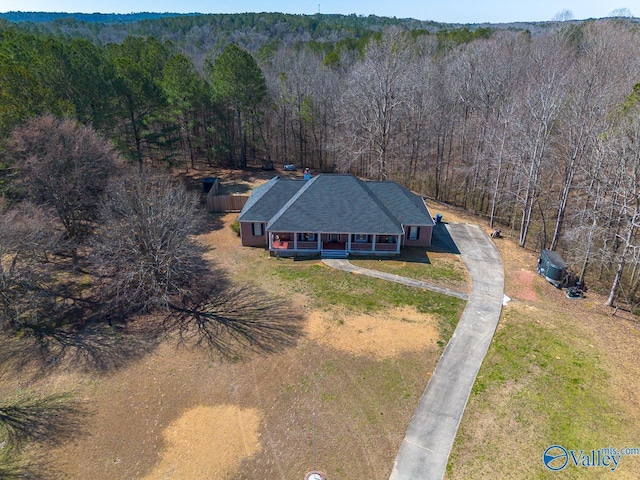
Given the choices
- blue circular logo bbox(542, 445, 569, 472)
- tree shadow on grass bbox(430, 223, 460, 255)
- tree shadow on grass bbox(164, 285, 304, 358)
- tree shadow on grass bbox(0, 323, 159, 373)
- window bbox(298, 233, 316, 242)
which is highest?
window bbox(298, 233, 316, 242)

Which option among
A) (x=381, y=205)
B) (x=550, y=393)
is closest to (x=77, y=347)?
(x=381, y=205)

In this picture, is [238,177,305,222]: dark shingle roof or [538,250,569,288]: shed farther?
[238,177,305,222]: dark shingle roof

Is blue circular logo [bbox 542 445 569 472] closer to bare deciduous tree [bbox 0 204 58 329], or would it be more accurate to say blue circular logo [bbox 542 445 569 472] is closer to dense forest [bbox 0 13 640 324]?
dense forest [bbox 0 13 640 324]

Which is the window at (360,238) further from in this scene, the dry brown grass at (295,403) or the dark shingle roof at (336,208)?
the dry brown grass at (295,403)

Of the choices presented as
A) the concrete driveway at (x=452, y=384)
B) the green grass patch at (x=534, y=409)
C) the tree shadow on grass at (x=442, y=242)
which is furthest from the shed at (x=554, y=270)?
the tree shadow on grass at (x=442, y=242)

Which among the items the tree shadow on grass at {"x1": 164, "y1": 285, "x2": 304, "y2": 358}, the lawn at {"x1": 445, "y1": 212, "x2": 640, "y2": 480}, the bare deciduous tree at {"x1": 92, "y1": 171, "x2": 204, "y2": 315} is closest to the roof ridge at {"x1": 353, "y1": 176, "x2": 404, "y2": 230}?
the lawn at {"x1": 445, "y1": 212, "x2": 640, "y2": 480}

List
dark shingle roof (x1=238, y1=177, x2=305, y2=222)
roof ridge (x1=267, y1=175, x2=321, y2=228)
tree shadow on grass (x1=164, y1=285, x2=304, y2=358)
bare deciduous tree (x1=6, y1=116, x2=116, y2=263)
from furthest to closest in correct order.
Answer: dark shingle roof (x1=238, y1=177, x2=305, y2=222) → roof ridge (x1=267, y1=175, x2=321, y2=228) → bare deciduous tree (x1=6, y1=116, x2=116, y2=263) → tree shadow on grass (x1=164, y1=285, x2=304, y2=358)

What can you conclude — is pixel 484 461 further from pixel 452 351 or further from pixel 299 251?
pixel 299 251
